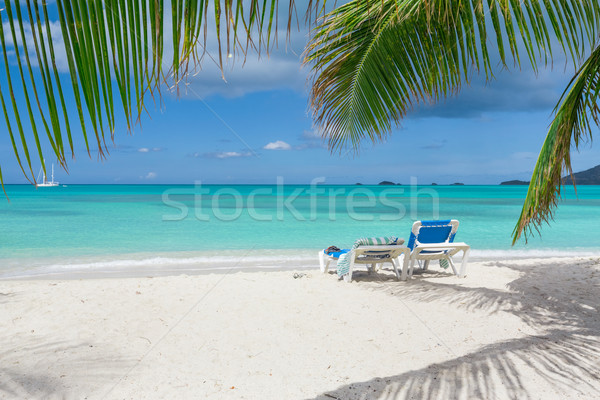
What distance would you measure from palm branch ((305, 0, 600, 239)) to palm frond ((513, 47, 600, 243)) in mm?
14

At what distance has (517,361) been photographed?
2.98 m

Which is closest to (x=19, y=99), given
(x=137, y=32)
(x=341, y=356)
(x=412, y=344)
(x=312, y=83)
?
(x=137, y=32)

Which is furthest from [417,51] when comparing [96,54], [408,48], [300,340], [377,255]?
[377,255]

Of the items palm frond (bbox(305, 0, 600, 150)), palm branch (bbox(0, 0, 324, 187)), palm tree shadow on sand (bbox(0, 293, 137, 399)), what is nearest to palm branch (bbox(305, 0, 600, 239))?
palm frond (bbox(305, 0, 600, 150))

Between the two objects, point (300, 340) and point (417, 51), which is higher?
point (417, 51)

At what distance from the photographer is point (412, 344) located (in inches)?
138

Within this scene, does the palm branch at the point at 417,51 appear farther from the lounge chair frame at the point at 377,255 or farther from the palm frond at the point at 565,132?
the lounge chair frame at the point at 377,255

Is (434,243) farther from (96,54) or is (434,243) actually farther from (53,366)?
(96,54)

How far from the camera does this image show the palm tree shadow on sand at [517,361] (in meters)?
2.60

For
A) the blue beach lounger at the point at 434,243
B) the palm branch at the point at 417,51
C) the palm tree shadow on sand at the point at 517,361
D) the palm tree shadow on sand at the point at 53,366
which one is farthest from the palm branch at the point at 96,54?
the blue beach lounger at the point at 434,243

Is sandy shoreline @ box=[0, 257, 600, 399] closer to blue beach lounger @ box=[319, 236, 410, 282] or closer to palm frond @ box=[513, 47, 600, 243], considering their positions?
blue beach lounger @ box=[319, 236, 410, 282]

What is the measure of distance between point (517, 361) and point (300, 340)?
175 cm

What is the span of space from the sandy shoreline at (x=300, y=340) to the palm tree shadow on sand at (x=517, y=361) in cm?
1

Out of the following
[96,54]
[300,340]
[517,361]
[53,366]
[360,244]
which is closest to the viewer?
[96,54]
